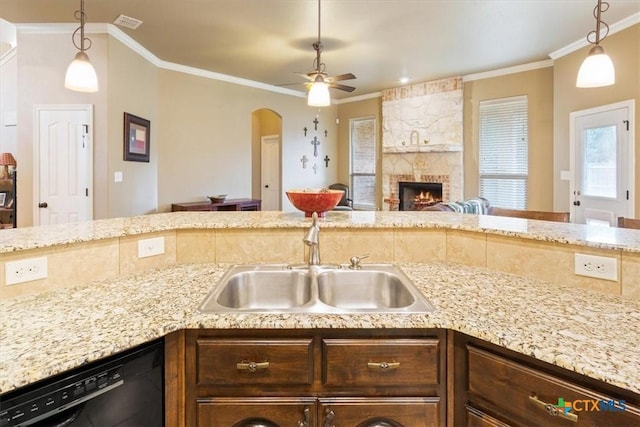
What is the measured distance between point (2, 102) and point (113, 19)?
3.23 metres

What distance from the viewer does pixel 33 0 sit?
3.30m

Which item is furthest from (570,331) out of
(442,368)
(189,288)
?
(189,288)

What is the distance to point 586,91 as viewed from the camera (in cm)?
432

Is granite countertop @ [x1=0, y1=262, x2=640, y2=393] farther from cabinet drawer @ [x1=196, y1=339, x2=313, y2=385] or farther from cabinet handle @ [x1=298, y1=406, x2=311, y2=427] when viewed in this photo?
cabinet handle @ [x1=298, y1=406, x2=311, y2=427]

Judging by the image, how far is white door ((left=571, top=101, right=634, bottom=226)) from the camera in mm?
3838

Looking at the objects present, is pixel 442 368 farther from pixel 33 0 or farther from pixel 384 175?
pixel 384 175

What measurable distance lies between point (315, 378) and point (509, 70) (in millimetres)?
5935

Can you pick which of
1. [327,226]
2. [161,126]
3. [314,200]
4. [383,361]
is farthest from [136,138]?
[383,361]

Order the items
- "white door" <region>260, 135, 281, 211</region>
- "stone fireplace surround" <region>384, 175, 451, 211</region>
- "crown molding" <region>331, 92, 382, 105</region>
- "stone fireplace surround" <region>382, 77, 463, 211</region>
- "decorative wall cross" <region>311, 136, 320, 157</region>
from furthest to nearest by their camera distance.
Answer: "white door" <region>260, 135, 281, 211</region> < "decorative wall cross" <region>311, 136, 320, 157</region> < "crown molding" <region>331, 92, 382, 105</region> < "stone fireplace surround" <region>384, 175, 451, 211</region> < "stone fireplace surround" <region>382, 77, 463, 211</region>

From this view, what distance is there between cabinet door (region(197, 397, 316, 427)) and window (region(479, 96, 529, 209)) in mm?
5487

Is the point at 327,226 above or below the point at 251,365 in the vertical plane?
above

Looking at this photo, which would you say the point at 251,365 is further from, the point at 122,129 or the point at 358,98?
the point at 358,98

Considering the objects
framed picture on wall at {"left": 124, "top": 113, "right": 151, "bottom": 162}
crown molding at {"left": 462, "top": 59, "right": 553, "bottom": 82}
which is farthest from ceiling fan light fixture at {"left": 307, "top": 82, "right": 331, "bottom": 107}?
crown molding at {"left": 462, "top": 59, "right": 553, "bottom": 82}

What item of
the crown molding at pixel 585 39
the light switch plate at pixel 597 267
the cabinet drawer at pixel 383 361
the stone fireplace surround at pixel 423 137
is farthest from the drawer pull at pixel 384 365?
the stone fireplace surround at pixel 423 137
